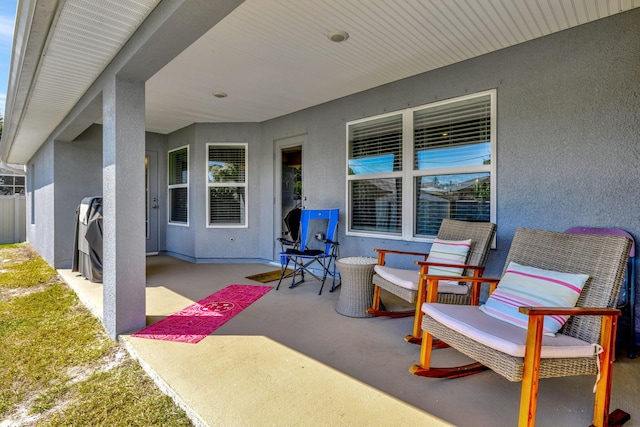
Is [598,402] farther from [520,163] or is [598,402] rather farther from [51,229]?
[51,229]

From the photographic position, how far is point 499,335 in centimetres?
166

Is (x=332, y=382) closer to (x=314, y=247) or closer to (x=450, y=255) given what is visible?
(x=450, y=255)

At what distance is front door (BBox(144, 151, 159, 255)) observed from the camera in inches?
265

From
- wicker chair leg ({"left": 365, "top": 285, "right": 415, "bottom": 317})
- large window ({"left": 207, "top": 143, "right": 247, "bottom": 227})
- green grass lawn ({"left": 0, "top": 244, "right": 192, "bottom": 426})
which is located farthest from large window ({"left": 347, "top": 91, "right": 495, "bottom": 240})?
green grass lawn ({"left": 0, "top": 244, "right": 192, "bottom": 426})

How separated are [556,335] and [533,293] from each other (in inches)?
10.0

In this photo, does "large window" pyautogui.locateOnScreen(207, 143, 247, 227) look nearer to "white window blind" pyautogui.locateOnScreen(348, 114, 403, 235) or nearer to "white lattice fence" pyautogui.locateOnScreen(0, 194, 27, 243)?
"white window blind" pyautogui.locateOnScreen(348, 114, 403, 235)

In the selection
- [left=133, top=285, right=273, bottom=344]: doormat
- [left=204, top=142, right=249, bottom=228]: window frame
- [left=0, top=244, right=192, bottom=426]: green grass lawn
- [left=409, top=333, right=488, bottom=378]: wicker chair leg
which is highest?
[left=204, top=142, right=249, bottom=228]: window frame

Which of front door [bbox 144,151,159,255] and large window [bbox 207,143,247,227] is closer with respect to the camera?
large window [bbox 207,143,247,227]

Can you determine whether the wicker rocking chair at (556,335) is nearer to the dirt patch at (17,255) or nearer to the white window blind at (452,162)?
the white window blind at (452,162)

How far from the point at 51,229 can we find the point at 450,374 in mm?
6320

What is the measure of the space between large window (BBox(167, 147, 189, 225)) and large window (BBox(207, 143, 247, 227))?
0.64 m

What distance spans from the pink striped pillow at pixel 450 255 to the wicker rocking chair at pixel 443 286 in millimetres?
54

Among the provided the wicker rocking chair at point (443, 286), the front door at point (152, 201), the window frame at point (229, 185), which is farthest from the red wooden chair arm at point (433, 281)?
the front door at point (152, 201)

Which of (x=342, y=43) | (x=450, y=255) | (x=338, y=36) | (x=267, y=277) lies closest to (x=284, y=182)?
(x=267, y=277)
